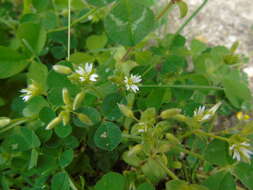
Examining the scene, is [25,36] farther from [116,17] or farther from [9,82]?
[116,17]

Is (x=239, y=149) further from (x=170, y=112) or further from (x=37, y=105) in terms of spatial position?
(x=37, y=105)

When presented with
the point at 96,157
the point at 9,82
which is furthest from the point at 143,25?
the point at 9,82

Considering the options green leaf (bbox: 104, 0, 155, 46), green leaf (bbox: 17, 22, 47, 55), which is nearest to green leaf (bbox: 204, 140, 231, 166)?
green leaf (bbox: 104, 0, 155, 46)

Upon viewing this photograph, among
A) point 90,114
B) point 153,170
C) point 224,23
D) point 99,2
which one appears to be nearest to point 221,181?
point 153,170

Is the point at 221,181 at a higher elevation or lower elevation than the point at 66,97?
lower

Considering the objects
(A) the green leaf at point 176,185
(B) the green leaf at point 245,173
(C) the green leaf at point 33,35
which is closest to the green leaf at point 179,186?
(A) the green leaf at point 176,185

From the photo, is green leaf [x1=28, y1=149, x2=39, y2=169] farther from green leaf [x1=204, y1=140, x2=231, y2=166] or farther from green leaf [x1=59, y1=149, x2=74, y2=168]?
green leaf [x1=204, y1=140, x2=231, y2=166]

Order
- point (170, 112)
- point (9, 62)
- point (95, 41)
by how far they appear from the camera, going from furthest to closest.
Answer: point (95, 41) < point (9, 62) < point (170, 112)
